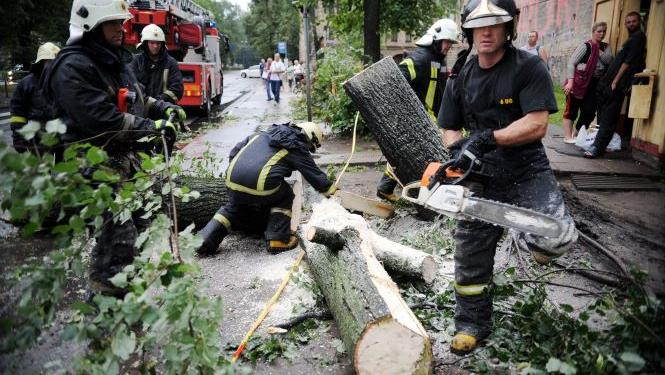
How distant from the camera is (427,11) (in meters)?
11.0

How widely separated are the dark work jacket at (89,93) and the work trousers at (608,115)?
5805 mm

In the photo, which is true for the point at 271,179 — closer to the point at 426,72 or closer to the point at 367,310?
the point at 367,310

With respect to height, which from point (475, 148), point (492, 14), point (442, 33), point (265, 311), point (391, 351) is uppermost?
point (442, 33)

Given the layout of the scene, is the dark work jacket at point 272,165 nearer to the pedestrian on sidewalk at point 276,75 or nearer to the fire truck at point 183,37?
A: the fire truck at point 183,37

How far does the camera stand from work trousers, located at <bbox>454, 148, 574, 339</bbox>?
258 centimetres

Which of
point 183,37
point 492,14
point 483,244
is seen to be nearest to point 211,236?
point 483,244

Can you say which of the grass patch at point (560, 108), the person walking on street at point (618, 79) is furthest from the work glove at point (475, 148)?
the grass patch at point (560, 108)

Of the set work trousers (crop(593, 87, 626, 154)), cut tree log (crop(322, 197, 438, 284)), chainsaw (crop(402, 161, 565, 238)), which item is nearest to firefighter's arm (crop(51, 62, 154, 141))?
cut tree log (crop(322, 197, 438, 284))

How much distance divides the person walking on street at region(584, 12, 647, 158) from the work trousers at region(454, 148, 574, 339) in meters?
4.46

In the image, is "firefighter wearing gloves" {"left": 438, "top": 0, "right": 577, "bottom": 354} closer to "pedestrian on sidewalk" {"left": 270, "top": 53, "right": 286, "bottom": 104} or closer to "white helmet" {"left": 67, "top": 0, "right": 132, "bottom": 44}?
"white helmet" {"left": 67, "top": 0, "right": 132, "bottom": 44}

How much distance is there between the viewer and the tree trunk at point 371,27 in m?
9.35

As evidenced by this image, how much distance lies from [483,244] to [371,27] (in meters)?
7.68

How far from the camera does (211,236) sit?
4.11 meters

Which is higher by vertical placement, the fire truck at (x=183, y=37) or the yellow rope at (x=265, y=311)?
the fire truck at (x=183, y=37)
